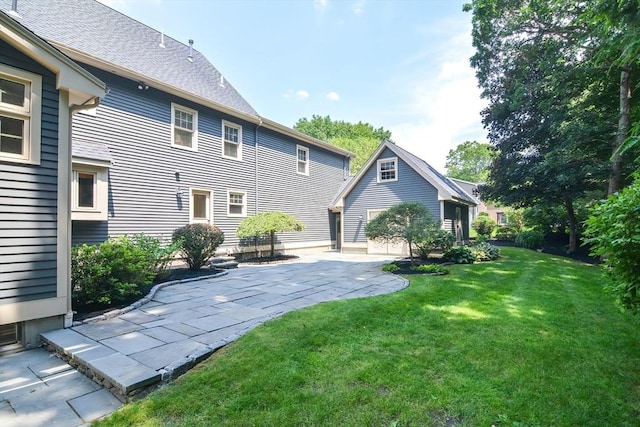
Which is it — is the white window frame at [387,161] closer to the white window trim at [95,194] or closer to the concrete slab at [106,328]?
the white window trim at [95,194]

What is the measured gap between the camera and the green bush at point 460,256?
1073 cm

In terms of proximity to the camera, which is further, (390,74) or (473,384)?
(390,74)

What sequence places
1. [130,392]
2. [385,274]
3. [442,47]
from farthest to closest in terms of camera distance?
[442,47] < [385,274] < [130,392]

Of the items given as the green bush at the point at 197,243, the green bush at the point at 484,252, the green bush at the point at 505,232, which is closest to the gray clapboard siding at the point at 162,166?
the green bush at the point at 197,243

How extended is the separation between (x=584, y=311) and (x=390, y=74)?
1619cm

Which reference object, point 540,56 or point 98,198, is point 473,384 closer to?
point 98,198

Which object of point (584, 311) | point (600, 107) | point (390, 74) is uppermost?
point (390, 74)

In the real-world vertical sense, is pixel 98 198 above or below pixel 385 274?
above

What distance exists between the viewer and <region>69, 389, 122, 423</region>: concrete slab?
2.47m

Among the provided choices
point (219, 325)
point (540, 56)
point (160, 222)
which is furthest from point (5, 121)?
point (540, 56)

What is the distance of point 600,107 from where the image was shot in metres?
11.8

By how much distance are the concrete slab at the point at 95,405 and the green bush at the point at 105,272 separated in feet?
8.48

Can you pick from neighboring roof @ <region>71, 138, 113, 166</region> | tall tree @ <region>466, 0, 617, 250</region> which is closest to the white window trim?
neighboring roof @ <region>71, 138, 113, 166</region>

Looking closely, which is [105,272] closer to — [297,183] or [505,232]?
[297,183]
